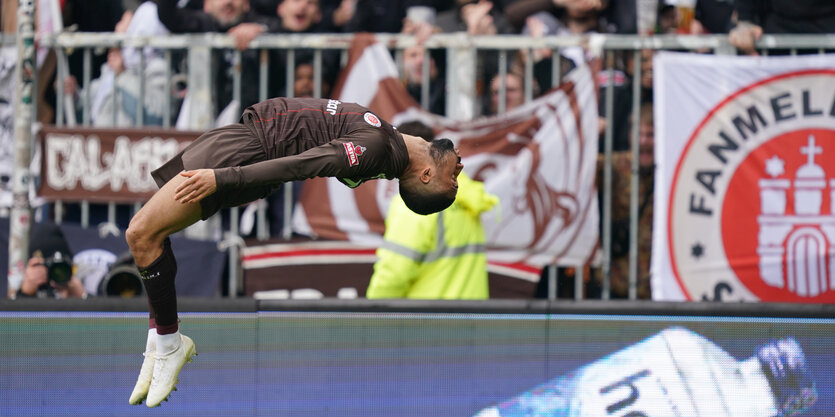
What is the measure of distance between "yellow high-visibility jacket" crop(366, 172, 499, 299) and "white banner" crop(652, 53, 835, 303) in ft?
4.96

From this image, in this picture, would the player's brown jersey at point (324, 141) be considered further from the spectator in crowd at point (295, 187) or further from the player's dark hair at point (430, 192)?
the spectator in crowd at point (295, 187)

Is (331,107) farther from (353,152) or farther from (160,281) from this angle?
(160,281)

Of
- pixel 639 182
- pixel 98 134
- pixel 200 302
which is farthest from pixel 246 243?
pixel 639 182

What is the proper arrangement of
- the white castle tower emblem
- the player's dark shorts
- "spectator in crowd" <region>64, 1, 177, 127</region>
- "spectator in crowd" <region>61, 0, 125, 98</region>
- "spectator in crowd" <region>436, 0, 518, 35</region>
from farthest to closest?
"spectator in crowd" <region>61, 0, 125, 98</region> → "spectator in crowd" <region>64, 1, 177, 127</region> → "spectator in crowd" <region>436, 0, 518, 35</region> → the white castle tower emblem → the player's dark shorts

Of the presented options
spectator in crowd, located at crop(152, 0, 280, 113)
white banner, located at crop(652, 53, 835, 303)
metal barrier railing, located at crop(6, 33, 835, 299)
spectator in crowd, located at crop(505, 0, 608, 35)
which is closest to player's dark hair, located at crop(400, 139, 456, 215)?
metal barrier railing, located at crop(6, 33, 835, 299)

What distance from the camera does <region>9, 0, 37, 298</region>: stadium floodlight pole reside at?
8.38 metres

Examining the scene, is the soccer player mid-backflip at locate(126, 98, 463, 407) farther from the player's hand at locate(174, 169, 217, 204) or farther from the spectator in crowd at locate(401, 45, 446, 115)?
the spectator in crowd at locate(401, 45, 446, 115)

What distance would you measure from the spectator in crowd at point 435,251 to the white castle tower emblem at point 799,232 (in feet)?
6.77

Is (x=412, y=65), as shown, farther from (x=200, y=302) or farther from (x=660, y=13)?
(x=200, y=302)

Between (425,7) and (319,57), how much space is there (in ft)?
3.05

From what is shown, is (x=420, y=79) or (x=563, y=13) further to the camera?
(x=563, y=13)

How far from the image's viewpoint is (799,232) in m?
8.03

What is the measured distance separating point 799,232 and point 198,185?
15.0 feet

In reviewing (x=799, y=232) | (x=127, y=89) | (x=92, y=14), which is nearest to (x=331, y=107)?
(x=127, y=89)
